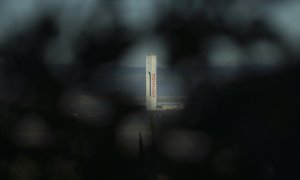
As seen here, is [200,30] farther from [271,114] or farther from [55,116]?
[55,116]

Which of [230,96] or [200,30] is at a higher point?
[200,30]

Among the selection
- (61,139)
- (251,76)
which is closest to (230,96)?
(251,76)

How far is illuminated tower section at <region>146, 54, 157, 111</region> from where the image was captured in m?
3.41

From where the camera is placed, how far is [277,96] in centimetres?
363

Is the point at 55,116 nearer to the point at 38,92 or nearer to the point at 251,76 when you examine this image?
the point at 38,92

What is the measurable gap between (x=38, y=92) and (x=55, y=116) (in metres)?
0.18

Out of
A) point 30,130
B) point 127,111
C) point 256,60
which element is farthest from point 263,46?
point 30,130

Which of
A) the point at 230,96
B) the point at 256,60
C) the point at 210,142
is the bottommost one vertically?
the point at 210,142

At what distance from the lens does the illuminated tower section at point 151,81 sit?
3.41 meters

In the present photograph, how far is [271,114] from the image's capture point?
364cm

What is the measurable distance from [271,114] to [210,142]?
0.43 meters

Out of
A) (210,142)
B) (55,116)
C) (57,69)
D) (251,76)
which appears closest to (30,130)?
(55,116)

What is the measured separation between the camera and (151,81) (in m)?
3.41

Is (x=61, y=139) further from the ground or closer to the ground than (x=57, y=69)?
closer to the ground
